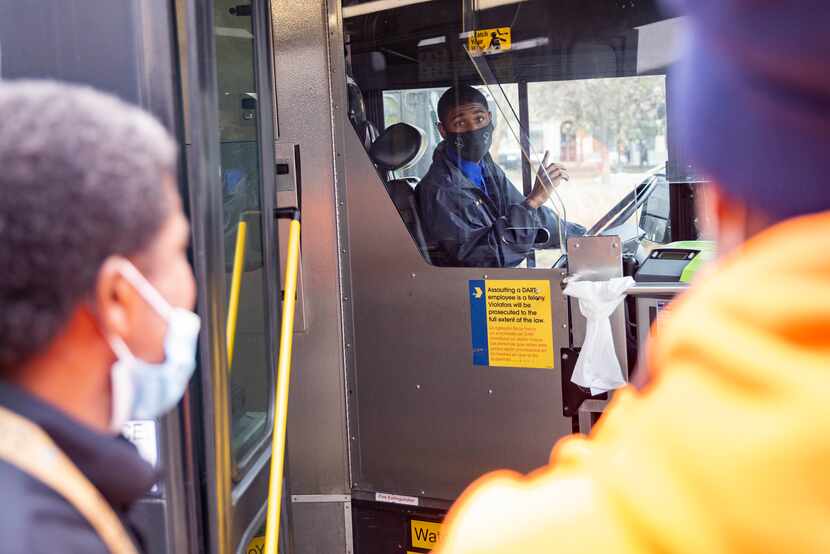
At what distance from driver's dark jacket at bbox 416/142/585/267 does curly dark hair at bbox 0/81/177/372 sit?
2.45 metres

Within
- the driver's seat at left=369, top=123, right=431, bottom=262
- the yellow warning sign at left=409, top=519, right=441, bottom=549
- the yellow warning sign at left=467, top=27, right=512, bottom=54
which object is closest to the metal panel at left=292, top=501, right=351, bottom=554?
the yellow warning sign at left=409, top=519, right=441, bottom=549

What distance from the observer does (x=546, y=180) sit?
3.33m

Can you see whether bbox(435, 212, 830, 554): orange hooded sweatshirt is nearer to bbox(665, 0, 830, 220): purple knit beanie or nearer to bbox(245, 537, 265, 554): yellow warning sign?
bbox(665, 0, 830, 220): purple knit beanie

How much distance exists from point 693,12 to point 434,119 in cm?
300

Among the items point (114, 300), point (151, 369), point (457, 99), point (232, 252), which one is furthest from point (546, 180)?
point (114, 300)

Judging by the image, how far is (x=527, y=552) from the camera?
0.49 metres

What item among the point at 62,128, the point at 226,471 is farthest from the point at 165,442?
the point at 62,128

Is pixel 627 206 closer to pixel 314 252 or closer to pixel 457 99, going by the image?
pixel 457 99

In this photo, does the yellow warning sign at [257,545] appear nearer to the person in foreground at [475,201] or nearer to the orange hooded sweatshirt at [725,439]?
the person in foreground at [475,201]

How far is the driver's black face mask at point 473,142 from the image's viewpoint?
3.43 meters

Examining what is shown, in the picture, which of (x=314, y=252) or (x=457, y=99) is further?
(x=314, y=252)

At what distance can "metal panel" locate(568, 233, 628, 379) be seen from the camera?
3.28m

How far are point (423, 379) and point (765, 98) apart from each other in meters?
3.15

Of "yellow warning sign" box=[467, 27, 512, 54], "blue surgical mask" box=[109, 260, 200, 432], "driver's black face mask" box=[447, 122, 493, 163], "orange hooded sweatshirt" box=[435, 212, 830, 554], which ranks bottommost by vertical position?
"blue surgical mask" box=[109, 260, 200, 432]
